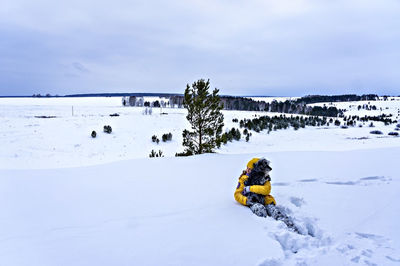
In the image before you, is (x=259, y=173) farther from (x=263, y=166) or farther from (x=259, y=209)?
(x=259, y=209)

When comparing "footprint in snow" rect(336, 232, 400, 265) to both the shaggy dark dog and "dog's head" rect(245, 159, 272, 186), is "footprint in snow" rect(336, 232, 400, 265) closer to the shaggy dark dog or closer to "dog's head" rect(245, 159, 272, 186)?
the shaggy dark dog

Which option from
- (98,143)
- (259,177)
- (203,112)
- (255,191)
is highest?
(203,112)

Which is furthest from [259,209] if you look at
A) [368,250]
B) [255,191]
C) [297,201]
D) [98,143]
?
[98,143]

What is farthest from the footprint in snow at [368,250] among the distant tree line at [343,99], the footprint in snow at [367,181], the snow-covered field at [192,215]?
the distant tree line at [343,99]

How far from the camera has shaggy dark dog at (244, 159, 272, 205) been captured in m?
4.41

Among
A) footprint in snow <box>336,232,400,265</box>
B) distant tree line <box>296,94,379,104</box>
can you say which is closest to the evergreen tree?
footprint in snow <box>336,232,400,265</box>

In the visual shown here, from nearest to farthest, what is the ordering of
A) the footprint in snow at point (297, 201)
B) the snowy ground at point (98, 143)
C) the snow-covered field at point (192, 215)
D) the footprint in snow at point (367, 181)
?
the snow-covered field at point (192, 215) → the footprint in snow at point (297, 201) → the footprint in snow at point (367, 181) → the snowy ground at point (98, 143)

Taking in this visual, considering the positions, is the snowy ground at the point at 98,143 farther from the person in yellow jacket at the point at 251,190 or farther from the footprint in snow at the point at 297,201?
the footprint in snow at the point at 297,201

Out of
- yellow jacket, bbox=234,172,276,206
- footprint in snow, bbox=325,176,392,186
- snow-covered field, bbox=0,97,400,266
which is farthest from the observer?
footprint in snow, bbox=325,176,392,186

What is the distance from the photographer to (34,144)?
56.0ft

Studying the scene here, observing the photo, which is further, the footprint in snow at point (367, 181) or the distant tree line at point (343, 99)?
the distant tree line at point (343, 99)

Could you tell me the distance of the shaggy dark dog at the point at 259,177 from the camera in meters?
4.41

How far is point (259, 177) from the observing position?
14.9 ft

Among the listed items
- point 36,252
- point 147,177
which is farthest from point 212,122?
point 36,252
